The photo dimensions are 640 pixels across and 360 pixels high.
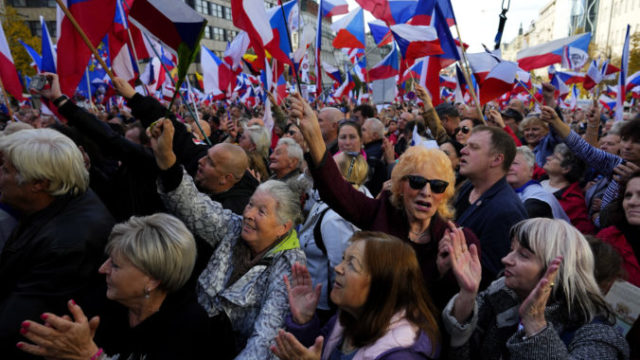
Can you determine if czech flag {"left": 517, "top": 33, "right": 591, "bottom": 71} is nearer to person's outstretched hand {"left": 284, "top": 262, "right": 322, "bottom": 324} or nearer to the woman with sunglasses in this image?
the woman with sunglasses

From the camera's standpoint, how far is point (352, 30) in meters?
9.59

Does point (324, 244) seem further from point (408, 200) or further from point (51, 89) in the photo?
point (51, 89)

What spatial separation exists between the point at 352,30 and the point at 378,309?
29.0 feet

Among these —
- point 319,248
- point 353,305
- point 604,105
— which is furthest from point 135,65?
point 604,105

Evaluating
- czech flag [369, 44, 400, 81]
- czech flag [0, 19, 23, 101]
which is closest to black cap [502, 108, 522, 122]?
czech flag [369, 44, 400, 81]

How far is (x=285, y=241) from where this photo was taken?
8.00ft

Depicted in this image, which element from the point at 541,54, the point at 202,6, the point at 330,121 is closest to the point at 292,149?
the point at 330,121

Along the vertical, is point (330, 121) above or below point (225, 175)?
above

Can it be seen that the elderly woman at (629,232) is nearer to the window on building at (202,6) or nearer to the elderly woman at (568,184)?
the elderly woman at (568,184)

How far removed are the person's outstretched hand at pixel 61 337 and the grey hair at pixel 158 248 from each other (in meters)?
0.35

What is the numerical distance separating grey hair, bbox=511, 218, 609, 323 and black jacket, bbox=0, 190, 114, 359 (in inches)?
89.4

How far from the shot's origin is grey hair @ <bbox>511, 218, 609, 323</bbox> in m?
1.81

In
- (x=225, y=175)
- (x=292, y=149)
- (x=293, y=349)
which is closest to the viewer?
(x=293, y=349)

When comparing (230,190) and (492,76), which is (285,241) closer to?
(230,190)
